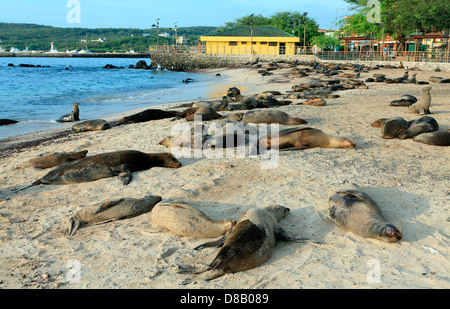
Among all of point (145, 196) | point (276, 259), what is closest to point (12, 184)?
point (145, 196)

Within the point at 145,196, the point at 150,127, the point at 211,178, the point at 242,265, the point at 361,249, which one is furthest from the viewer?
the point at 150,127

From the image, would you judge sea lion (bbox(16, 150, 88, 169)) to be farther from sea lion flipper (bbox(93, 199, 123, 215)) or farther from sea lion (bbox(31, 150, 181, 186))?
sea lion flipper (bbox(93, 199, 123, 215))

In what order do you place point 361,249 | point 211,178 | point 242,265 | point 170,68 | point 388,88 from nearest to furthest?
1. point 242,265
2. point 361,249
3. point 211,178
4. point 388,88
5. point 170,68

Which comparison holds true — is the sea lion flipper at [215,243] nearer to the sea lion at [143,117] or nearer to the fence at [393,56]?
the sea lion at [143,117]

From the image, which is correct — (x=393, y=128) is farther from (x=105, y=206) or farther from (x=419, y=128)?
(x=105, y=206)

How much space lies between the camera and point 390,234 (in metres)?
4.02

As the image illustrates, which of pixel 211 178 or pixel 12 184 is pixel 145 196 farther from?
pixel 12 184

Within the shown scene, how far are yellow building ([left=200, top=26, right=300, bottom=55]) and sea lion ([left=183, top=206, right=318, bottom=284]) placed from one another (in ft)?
165

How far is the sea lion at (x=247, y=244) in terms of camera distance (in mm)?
3543

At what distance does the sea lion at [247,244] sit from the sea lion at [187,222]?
0.88ft
